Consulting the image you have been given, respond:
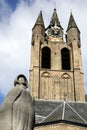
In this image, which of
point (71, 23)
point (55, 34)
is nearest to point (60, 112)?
point (55, 34)

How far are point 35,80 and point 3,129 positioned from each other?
33011 millimetres

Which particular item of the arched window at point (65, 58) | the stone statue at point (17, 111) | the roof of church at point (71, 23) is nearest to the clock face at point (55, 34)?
the roof of church at point (71, 23)

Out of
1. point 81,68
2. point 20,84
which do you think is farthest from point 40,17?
point 20,84

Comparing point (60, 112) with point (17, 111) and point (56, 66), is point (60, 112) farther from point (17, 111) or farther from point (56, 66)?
point (17, 111)

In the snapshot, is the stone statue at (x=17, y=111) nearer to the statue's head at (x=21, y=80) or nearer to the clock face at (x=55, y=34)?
the statue's head at (x=21, y=80)

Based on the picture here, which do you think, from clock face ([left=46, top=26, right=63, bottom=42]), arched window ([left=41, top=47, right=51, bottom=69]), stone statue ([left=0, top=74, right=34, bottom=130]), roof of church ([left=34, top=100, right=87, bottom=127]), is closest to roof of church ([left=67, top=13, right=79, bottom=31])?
clock face ([left=46, top=26, right=63, bottom=42])

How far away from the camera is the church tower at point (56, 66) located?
3691cm

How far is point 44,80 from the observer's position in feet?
124

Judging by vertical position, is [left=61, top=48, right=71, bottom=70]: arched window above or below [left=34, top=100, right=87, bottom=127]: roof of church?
above

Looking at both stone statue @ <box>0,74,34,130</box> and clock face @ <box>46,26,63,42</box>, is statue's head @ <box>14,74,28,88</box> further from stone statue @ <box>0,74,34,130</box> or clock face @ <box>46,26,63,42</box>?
clock face @ <box>46,26,63,42</box>

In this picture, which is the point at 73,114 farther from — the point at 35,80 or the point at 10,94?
the point at 10,94

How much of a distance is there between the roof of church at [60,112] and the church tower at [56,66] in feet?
22.1

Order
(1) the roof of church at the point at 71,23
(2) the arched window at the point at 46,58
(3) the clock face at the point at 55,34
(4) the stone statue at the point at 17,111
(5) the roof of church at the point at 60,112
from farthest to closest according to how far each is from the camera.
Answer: (3) the clock face at the point at 55,34 → (1) the roof of church at the point at 71,23 → (2) the arched window at the point at 46,58 → (5) the roof of church at the point at 60,112 → (4) the stone statue at the point at 17,111

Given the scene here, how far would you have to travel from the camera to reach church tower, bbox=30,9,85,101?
36906mm
